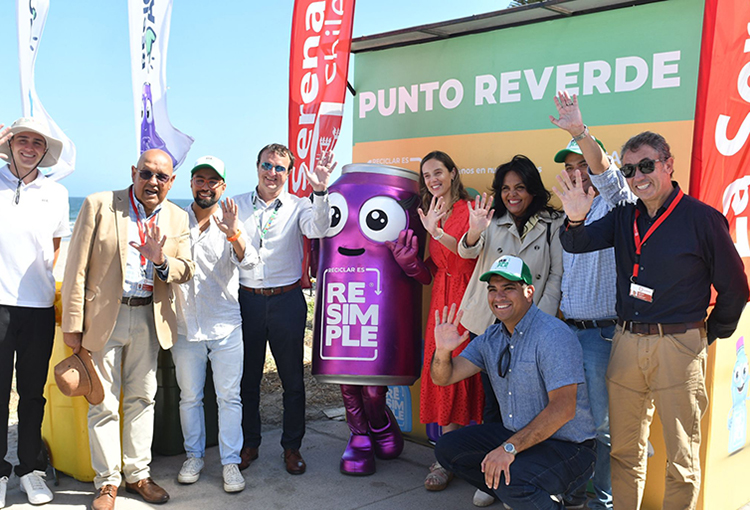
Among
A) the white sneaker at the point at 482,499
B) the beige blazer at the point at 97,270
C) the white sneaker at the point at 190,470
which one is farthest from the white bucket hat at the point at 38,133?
the white sneaker at the point at 482,499

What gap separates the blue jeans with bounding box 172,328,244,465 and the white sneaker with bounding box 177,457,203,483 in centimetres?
11

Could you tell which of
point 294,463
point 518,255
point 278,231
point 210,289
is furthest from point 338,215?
point 294,463

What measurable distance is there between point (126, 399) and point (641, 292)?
2.70m

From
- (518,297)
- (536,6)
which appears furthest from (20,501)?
(536,6)

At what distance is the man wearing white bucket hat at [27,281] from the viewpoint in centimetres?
347

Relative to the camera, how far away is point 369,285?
4039 millimetres

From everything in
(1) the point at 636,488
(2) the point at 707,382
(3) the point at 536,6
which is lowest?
(1) the point at 636,488

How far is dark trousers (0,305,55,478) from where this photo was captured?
3479 mm

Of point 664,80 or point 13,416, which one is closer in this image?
point 664,80

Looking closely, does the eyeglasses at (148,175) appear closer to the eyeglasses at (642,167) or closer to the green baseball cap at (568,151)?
the green baseball cap at (568,151)

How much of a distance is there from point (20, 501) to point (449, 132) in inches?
132

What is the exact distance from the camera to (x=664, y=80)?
3617mm

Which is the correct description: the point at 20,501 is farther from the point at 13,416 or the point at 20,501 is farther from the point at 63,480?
the point at 13,416

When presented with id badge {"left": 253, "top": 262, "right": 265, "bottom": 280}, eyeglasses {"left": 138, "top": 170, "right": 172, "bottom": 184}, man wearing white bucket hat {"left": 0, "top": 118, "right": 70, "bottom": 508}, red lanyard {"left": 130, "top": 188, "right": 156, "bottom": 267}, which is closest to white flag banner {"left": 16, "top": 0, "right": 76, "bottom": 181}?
man wearing white bucket hat {"left": 0, "top": 118, "right": 70, "bottom": 508}
